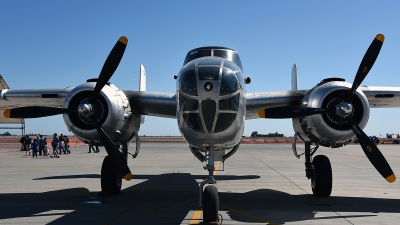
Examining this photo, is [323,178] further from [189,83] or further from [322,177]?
[189,83]

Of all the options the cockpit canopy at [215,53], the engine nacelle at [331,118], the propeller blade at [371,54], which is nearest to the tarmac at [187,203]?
the engine nacelle at [331,118]

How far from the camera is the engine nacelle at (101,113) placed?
10641 mm

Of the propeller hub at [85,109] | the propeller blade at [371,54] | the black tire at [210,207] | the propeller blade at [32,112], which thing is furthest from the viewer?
the propeller blade at [32,112]

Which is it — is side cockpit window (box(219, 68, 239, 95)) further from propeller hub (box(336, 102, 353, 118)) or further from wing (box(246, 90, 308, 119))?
wing (box(246, 90, 308, 119))

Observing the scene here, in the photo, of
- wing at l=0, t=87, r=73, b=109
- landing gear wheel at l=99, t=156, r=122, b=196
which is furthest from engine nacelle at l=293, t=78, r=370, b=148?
wing at l=0, t=87, r=73, b=109

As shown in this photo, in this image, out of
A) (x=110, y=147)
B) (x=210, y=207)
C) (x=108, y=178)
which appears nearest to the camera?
(x=210, y=207)

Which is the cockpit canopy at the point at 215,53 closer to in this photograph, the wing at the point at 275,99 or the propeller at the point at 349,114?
the wing at the point at 275,99

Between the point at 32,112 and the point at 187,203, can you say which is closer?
the point at 187,203

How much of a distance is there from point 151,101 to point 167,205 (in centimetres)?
343

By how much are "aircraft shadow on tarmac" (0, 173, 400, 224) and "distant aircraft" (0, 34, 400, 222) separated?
0.77 metres

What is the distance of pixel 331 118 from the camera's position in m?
10.3

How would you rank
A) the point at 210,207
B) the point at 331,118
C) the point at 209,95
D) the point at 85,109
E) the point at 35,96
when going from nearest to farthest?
1. the point at 210,207
2. the point at 209,95
3. the point at 85,109
4. the point at 331,118
5. the point at 35,96

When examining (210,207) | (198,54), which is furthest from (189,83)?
(198,54)

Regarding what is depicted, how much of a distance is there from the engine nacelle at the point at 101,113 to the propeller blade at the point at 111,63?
351 millimetres
